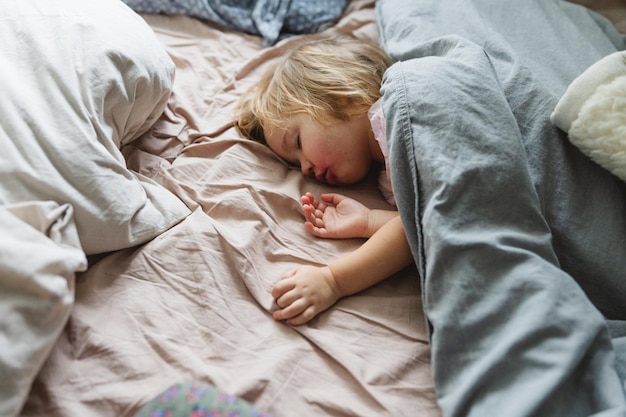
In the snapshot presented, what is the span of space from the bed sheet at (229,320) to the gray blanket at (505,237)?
93 mm

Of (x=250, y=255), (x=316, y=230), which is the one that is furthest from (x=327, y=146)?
(x=250, y=255)

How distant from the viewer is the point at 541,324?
0.62 meters

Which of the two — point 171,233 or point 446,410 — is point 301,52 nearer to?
point 171,233

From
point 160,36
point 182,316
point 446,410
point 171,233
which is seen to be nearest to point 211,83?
point 160,36

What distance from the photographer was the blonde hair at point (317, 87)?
101cm

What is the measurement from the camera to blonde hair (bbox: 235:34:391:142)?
1012mm

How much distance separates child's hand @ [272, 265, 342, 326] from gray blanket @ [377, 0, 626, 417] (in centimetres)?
14

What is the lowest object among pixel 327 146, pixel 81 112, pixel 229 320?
pixel 229 320

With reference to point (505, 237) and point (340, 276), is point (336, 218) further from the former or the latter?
point (505, 237)

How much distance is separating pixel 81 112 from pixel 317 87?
0.45 m

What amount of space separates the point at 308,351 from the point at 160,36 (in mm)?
947

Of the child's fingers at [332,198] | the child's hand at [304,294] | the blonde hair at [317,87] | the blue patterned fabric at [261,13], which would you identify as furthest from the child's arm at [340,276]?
the blue patterned fabric at [261,13]

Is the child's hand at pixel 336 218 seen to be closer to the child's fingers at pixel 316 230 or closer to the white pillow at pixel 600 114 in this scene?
the child's fingers at pixel 316 230

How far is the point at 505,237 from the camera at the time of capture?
0.69 metres
